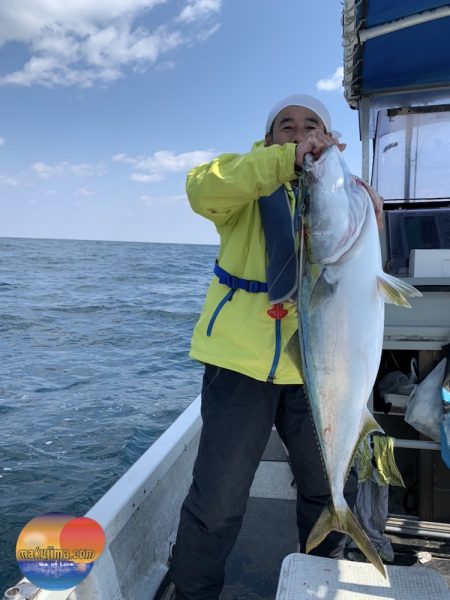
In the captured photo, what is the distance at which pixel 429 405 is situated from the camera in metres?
2.71

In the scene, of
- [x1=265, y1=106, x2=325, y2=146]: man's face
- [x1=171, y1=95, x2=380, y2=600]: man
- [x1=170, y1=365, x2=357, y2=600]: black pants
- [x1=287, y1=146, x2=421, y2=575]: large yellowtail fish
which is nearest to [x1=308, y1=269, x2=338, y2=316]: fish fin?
[x1=287, y1=146, x2=421, y2=575]: large yellowtail fish

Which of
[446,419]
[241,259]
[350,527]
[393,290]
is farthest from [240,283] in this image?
[446,419]

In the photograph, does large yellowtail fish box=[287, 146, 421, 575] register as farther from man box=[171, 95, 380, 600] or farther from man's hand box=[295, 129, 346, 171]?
man box=[171, 95, 380, 600]

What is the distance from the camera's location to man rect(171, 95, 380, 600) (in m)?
2.16

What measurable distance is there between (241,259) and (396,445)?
1335mm

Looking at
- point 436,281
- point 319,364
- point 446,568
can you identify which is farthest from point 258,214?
point 446,568

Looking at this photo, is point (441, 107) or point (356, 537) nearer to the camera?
point (356, 537)

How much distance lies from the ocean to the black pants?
2.31 m

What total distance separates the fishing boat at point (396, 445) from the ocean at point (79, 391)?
1.78m

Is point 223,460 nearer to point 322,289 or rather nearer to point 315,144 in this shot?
point 322,289

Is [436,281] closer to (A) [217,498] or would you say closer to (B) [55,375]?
(A) [217,498]

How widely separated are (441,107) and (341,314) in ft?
9.28

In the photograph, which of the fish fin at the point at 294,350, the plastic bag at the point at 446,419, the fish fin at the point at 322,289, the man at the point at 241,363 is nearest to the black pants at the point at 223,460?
the man at the point at 241,363

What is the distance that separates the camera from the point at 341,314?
5.95 ft
